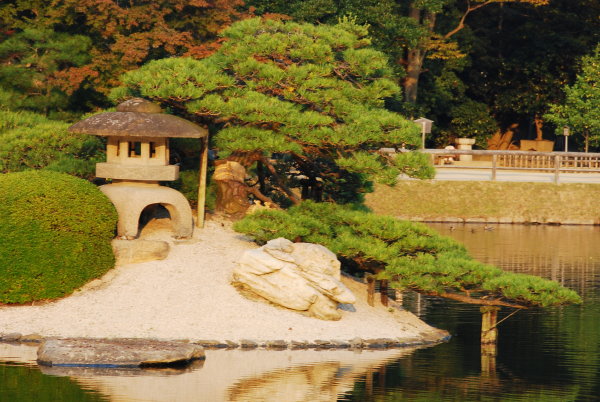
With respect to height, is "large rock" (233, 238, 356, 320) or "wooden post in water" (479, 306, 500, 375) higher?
"large rock" (233, 238, 356, 320)

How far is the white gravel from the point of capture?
69.7 feet

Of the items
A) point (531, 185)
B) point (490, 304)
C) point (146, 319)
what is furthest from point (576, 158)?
point (146, 319)

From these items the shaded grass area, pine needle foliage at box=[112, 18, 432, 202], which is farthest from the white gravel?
the shaded grass area

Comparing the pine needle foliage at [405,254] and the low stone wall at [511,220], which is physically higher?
the pine needle foliage at [405,254]

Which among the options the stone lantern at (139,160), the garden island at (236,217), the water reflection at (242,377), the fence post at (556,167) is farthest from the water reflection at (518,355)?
the fence post at (556,167)

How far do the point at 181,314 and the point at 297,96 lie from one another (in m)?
6.42

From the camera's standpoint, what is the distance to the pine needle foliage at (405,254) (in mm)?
21906

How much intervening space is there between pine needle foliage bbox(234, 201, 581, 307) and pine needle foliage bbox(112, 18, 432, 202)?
1.50m

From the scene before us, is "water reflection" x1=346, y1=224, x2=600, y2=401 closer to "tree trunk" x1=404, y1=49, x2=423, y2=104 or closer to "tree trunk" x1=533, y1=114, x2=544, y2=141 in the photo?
"tree trunk" x1=404, y1=49, x2=423, y2=104

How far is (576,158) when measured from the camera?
2068 inches

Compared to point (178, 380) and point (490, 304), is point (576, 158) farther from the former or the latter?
point (178, 380)

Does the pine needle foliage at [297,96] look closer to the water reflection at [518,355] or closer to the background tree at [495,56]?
→ the water reflection at [518,355]

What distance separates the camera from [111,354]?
19125 mm

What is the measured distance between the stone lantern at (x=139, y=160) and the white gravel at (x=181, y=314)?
1.07 meters
